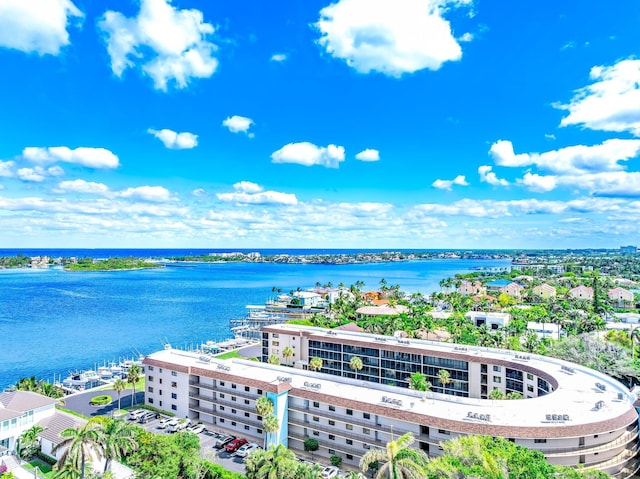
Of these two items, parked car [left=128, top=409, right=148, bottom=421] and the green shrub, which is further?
the green shrub

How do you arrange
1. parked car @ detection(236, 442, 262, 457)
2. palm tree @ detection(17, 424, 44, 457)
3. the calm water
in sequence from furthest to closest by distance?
the calm water
palm tree @ detection(17, 424, 44, 457)
parked car @ detection(236, 442, 262, 457)

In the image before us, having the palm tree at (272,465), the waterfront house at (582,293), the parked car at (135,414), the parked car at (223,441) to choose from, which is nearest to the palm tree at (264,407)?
the parked car at (223,441)

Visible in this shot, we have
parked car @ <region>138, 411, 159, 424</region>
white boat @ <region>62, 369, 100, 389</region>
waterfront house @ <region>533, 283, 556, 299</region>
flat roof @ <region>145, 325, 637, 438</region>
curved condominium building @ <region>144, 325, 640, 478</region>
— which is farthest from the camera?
waterfront house @ <region>533, 283, 556, 299</region>

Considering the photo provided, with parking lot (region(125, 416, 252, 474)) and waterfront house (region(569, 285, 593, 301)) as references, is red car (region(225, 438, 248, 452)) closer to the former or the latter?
parking lot (region(125, 416, 252, 474))

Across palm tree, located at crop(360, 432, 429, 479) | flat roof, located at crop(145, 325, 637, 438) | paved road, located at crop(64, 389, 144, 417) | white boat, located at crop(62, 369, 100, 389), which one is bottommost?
white boat, located at crop(62, 369, 100, 389)

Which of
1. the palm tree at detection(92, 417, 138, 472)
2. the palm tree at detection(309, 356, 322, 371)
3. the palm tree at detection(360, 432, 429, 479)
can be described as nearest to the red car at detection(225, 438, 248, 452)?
the palm tree at detection(92, 417, 138, 472)

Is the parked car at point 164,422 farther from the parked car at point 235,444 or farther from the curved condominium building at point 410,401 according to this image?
the parked car at point 235,444

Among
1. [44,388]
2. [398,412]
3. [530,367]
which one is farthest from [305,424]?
[44,388]
